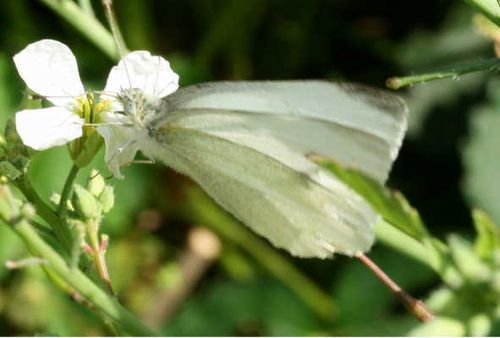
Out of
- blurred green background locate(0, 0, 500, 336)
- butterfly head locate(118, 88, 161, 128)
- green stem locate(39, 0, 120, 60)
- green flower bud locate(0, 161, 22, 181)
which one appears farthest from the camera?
blurred green background locate(0, 0, 500, 336)

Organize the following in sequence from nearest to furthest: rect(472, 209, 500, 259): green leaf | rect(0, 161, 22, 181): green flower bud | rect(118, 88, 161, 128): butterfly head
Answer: rect(0, 161, 22, 181): green flower bud
rect(118, 88, 161, 128): butterfly head
rect(472, 209, 500, 259): green leaf

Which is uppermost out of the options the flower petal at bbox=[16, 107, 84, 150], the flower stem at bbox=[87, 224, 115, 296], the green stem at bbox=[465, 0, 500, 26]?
the flower petal at bbox=[16, 107, 84, 150]

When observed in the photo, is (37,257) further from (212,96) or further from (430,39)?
(430,39)

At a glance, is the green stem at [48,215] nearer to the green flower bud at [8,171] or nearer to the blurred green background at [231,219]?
the green flower bud at [8,171]

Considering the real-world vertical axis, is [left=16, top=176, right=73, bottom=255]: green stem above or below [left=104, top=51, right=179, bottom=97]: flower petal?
below

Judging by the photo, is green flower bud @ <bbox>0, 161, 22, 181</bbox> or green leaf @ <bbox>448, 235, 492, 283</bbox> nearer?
green flower bud @ <bbox>0, 161, 22, 181</bbox>

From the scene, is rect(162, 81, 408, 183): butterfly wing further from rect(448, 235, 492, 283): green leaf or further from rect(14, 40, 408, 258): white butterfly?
rect(448, 235, 492, 283): green leaf

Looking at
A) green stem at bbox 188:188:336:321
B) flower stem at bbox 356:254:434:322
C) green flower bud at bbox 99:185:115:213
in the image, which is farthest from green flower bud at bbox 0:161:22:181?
green stem at bbox 188:188:336:321

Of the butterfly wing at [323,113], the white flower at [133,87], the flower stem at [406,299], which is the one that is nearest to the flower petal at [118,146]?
the white flower at [133,87]
